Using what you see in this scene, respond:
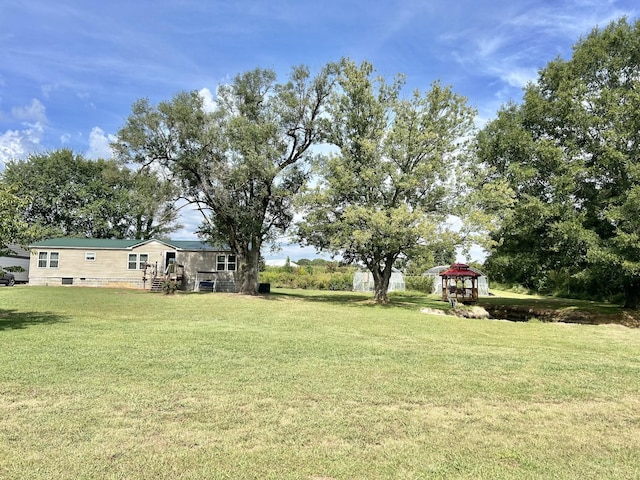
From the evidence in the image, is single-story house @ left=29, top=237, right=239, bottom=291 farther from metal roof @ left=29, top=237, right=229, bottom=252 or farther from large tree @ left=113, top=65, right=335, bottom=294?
large tree @ left=113, top=65, right=335, bottom=294

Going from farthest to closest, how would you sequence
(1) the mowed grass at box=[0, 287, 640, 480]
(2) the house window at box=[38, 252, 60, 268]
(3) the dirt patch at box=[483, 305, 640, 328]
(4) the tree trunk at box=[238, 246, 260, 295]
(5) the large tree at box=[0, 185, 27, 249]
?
(2) the house window at box=[38, 252, 60, 268] < (4) the tree trunk at box=[238, 246, 260, 295] < (3) the dirt patch at box=[483, 305, 640, 328] < (5) the large tree at box=[0, 185, 27, 249] < (1) the mowed grass at box=[0, 287, 640, 480]

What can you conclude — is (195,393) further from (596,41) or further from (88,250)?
(88,250)

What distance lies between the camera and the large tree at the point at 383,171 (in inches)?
836

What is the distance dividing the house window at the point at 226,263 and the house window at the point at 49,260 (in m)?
11.9

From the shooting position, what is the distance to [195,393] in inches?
223

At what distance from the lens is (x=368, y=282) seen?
42344mm

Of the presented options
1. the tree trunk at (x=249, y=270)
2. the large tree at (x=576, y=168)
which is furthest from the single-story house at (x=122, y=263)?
the large tree at (x=576, y=168)

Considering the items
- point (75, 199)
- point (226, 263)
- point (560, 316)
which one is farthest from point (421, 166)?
point (75, 199)

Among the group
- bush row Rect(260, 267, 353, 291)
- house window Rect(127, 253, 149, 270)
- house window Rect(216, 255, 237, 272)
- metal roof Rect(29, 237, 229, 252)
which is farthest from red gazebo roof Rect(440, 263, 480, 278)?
house window Rect(127, 253, 149, 270)

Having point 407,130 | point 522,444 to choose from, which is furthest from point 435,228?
point 522,444

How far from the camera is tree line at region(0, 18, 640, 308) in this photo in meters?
20.3

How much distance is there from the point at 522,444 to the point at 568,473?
24.8 inches

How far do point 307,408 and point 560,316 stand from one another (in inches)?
834

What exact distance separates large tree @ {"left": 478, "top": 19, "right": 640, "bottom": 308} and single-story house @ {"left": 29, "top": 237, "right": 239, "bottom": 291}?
19298 millimetres
